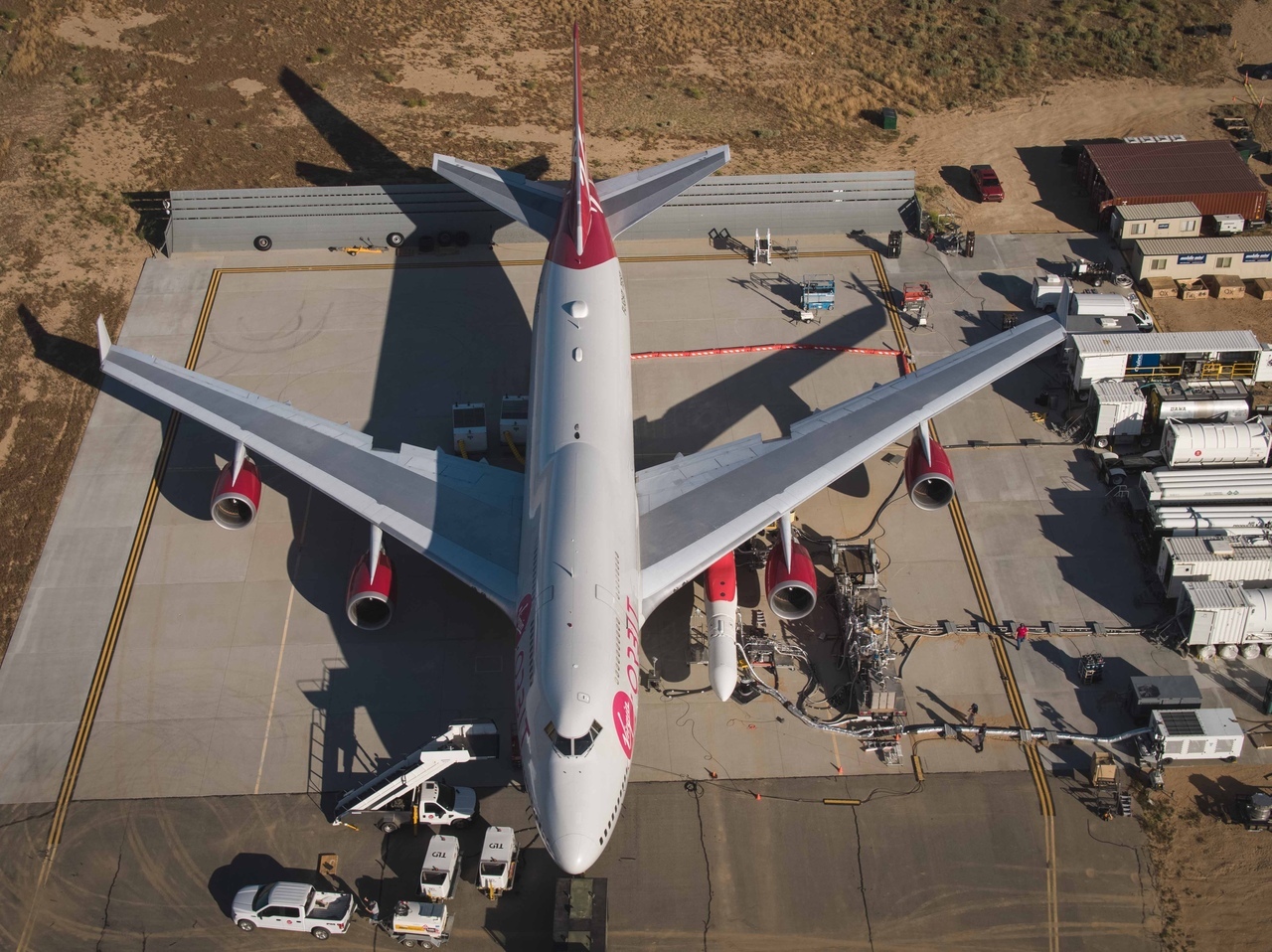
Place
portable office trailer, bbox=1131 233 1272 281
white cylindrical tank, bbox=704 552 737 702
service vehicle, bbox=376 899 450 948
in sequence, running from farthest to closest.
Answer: portable office trailer, bbox=1131 233 1272 281
white cylindrical tank, bbox=704 552 737 702
service vehicle, bbox=376 899 450 948

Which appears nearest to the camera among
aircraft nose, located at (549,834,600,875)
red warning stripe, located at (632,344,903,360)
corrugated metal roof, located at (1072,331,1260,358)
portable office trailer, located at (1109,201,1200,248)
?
aircraft nose, located at (549,834,600,875)

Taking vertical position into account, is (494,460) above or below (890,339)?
below

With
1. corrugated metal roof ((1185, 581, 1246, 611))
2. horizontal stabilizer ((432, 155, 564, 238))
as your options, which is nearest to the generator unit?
corrugated metal roof ((1185, 581, 1246, 611))

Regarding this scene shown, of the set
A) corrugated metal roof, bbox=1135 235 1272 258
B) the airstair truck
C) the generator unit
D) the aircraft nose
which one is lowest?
the aircraft nose

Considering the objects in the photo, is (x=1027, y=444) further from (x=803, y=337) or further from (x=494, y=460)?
(x=494, y=460)

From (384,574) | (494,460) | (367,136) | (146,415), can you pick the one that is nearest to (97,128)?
(367,136)

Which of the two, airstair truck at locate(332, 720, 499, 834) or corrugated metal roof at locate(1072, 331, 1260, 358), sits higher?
corrugated metal roof at locate(1072, 331, 1260, 358)

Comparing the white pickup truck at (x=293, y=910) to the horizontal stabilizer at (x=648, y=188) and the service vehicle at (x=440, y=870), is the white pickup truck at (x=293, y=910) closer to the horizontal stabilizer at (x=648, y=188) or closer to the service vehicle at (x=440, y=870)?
the service vehicle at (x=440, y=870)

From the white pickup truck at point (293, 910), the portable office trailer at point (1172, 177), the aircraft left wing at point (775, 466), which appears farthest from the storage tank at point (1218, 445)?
the white pickup truck at point (293, 910)

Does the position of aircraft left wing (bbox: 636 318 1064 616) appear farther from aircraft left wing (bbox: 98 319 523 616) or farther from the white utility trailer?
the white utility trailer
